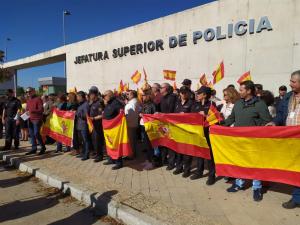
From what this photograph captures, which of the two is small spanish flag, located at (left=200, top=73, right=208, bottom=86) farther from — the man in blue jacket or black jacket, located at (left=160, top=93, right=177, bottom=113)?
the man in blue jacket

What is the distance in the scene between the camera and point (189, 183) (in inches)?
248

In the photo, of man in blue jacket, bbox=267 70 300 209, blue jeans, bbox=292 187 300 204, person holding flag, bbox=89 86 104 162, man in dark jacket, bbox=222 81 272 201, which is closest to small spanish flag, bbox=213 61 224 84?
person holding flag, bbox=89 86 104 162

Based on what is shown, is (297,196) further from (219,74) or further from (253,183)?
(219,74)

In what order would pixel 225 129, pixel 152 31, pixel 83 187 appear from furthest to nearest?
pixel 152 31
pixel 83 187
pixel 225 129

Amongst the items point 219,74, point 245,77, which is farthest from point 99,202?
point 219,74

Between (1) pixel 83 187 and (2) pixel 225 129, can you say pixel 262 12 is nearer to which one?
(2) pixel 225 129

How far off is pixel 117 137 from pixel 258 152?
346 cm

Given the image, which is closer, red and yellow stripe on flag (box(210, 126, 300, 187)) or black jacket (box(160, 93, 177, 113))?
red and yellow stripe on flag (box(210, 126, 300, 187))

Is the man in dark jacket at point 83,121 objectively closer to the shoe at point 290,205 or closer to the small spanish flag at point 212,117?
the small spanish flag at point 212,117

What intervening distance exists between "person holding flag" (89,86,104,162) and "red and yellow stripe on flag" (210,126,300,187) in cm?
344

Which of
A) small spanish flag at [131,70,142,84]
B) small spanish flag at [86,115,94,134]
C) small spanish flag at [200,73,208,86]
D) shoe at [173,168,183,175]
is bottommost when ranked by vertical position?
shoe at [173,168,183,175]

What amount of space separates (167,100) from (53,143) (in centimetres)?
600

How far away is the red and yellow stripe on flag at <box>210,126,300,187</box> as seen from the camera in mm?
4773

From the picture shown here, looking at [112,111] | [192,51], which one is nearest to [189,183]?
[112,111]
